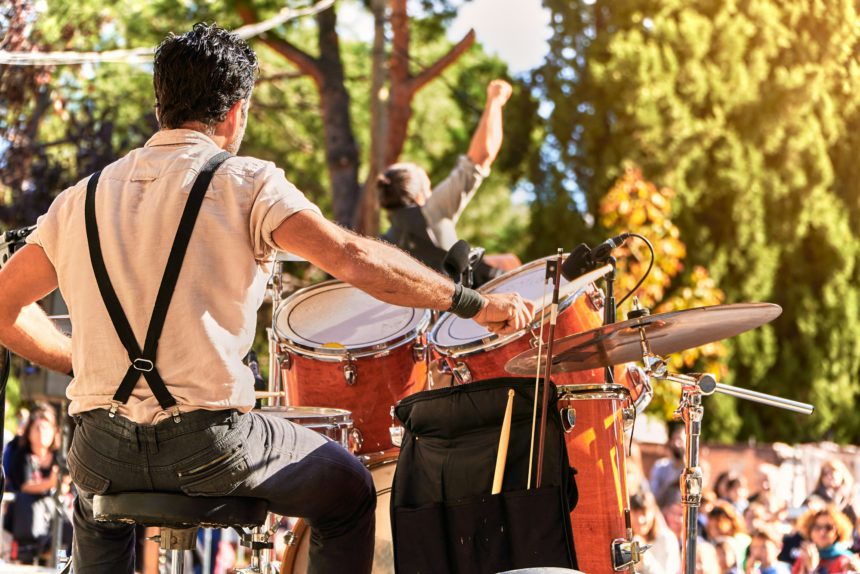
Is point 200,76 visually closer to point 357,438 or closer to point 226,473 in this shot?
point 226,473

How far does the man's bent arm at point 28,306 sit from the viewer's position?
2.86 metres

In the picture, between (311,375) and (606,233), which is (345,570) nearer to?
(311,375)

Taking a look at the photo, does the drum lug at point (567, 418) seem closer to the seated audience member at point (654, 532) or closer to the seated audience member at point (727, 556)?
the seated audience member at point (654, 532)

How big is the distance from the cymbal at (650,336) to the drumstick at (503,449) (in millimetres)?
240

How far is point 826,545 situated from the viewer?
20.2 feet

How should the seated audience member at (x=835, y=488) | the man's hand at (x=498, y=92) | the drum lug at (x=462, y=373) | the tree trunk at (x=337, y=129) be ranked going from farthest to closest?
the tree trunk at (x=337, y=129) → the seated audience member at (x=835, y=488) → the man's hand at (x=498, y=92) → the drum lug at (x=462, y=373)

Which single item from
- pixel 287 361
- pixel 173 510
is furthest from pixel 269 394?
pixel 173 510

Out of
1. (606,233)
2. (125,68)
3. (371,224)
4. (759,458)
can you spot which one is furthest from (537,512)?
(125,68)

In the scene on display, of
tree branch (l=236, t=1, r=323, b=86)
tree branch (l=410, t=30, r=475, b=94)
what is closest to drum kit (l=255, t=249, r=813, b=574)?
tree branch (l=410, t=30, r=475, b=94)

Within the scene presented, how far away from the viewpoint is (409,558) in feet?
10.9

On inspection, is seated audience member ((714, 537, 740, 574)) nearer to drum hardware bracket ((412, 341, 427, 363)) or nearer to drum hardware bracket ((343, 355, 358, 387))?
drum hardware bracket ((412, 341, 427, 363))

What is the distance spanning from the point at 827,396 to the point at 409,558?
1334cm

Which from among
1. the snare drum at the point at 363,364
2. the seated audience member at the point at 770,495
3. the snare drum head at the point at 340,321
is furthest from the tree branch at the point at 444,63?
the snare drum at the point at 363,364

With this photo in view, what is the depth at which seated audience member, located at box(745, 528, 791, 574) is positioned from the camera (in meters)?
6.19
